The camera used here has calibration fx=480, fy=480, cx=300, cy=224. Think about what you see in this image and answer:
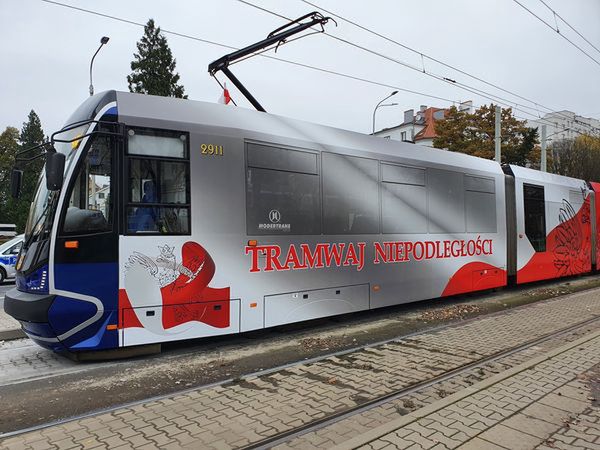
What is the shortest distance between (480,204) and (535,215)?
118 inches

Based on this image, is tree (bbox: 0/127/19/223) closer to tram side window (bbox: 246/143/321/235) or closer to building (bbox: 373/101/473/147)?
building (bbox: 373/101/473/147)

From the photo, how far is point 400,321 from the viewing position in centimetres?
879

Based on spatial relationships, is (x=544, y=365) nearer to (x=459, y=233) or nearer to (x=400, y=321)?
(x=400, y=321)

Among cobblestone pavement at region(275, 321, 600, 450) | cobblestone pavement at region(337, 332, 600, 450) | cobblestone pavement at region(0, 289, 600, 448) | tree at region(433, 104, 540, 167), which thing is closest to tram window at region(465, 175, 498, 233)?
cobblestone pavement at region(0, 289, 600, 448)

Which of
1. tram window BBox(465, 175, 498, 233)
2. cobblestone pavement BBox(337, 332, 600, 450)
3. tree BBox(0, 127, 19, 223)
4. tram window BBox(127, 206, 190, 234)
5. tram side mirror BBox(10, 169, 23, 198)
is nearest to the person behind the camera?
cobblestone pavement BBox(337, 332, 600, 450)

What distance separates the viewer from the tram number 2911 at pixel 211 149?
6.32 meters

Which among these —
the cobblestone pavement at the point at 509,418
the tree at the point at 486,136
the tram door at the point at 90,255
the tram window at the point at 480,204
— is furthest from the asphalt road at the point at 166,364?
the tree at the point at 486,136

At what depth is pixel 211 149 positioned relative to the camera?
639 centimetres

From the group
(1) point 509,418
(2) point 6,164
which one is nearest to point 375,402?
(1) point 509,418

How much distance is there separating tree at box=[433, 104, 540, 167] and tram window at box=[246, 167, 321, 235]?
32.3 metres

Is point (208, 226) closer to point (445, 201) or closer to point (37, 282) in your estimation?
point (37, 282)

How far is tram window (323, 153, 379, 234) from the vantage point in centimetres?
773

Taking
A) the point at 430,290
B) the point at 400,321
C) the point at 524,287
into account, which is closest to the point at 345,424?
the point at 400,321

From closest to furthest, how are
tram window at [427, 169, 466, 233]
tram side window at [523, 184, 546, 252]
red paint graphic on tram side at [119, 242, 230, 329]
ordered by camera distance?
red paint graphic on tram side at [119, 242, 230, 329], tram window at [427, 169, 466, 233], tram side window at [523, 184, 546, 252]
